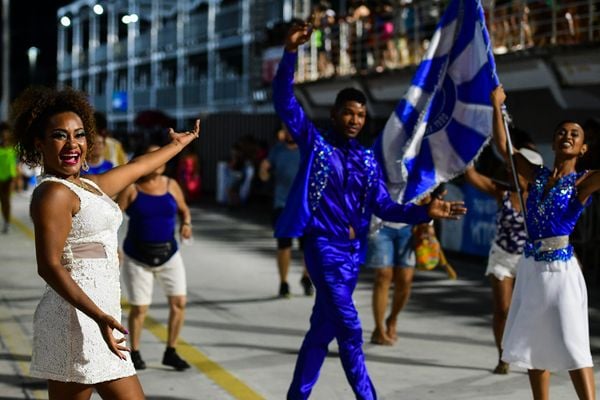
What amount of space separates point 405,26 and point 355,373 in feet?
50.8

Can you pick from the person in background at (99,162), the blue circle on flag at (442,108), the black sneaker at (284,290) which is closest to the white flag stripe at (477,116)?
the blue circle on flag at (442,108)

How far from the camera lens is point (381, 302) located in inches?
370

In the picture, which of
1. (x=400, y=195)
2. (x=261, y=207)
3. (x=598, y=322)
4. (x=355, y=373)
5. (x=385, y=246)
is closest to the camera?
(x=355, y=373)

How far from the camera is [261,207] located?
92.7 feet

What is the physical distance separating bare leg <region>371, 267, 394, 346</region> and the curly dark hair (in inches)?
193

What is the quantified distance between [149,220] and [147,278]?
16.0 inches

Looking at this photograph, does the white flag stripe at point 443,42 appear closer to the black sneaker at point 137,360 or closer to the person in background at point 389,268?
the person in background at point 389,268

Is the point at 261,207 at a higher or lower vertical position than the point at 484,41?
lower

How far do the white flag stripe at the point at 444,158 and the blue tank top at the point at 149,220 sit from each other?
2.00m

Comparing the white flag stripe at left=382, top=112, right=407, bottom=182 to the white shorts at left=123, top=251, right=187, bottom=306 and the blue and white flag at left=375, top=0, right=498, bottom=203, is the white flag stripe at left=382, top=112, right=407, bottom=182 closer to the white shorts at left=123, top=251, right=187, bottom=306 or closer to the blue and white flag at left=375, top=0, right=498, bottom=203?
the blue and white flag at left=375, top=0, right=498, bottom=203

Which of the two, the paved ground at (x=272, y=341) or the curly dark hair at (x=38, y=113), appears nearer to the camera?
the curly dark hair at (x=38, y=113)

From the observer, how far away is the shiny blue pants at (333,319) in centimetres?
639

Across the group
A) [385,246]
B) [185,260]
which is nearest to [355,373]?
[385,246]

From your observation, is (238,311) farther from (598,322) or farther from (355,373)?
(355,373)
